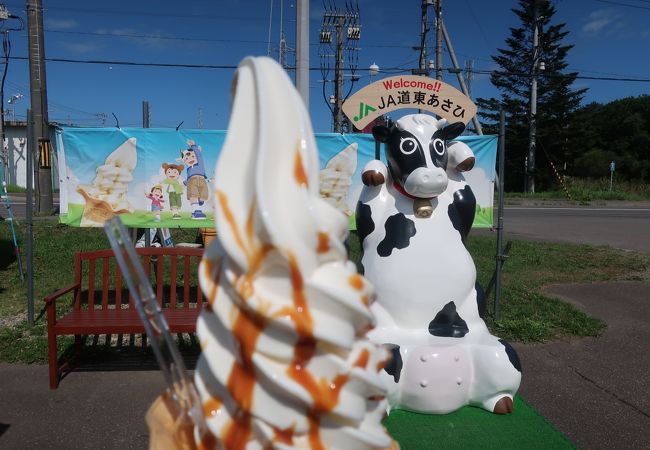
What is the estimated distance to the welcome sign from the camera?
4.47m

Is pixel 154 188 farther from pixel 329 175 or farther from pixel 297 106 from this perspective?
pixel 297 106

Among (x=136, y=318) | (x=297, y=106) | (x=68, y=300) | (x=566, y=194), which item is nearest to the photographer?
(x=297, y=106)

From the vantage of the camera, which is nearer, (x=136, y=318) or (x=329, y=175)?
(x=136, y=318)

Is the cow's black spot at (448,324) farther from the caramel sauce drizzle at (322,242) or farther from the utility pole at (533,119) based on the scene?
the utility pole at (533,119)

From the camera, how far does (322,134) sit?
5469 mm

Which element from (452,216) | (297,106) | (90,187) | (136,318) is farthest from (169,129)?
(297,106)

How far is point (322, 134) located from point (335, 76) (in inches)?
877

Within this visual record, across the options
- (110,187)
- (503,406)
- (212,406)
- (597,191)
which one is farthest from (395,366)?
(597,191)

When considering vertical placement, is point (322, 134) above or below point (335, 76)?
below

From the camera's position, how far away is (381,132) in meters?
3.53

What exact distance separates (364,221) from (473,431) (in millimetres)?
1402

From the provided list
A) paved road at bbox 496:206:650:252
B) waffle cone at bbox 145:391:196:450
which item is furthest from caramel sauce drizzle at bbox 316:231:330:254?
paved road at bbox 496:206:650:252

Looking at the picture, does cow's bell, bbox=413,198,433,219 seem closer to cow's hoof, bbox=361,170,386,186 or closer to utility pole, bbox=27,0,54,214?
cow's hoof, bbox=361,170,386,186

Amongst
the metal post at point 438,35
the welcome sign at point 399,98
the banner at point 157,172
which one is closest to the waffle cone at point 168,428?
the welcome sign at point 399,98
